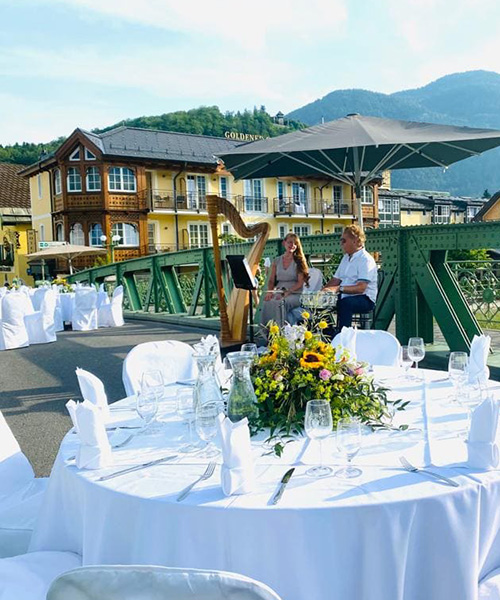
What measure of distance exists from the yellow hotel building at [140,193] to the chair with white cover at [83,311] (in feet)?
60.2

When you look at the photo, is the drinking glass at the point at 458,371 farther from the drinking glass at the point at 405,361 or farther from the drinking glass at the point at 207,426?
the drinking glass at the point at 207,426

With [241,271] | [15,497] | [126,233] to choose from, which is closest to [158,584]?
[15,497]

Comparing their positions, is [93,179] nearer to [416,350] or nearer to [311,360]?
[416,350]

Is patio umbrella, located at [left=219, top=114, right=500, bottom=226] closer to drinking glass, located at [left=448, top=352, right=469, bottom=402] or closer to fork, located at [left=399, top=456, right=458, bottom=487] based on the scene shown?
drinking glass, located at [left=448, top=352, right=469, bottom=402]

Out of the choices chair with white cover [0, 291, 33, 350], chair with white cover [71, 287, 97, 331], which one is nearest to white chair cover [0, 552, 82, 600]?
chair with white cover [0, 291, 33, 350]

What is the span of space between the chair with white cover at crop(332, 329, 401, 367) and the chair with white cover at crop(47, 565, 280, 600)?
9.14ft

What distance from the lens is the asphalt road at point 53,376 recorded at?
15.3 feet

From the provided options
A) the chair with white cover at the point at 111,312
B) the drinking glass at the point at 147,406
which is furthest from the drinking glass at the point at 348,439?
the chair with white cover at the point at 111,312

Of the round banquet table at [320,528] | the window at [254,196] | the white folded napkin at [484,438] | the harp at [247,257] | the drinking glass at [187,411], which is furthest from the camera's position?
the window at [254,196]

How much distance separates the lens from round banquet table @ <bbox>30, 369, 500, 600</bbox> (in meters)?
1.57

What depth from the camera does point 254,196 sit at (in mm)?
38469

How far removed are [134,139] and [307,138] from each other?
3133 cm

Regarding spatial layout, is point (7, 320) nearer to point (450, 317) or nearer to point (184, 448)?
point (450, 317)

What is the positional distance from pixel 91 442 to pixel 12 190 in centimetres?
4381
